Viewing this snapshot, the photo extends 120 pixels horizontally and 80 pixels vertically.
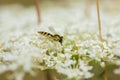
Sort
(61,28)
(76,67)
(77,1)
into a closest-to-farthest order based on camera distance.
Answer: (76,67) < (61,28) < (77,1)

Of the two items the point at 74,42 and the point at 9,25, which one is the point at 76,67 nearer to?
the point at 74,42

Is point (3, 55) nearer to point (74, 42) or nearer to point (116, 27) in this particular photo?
point (74, 42)

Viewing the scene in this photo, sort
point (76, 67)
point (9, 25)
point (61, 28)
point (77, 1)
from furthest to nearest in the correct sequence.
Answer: point (77, 1) → point (9, 25) → point (61, 28) → point (76, 67)

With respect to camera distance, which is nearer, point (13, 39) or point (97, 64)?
point (97, 64)

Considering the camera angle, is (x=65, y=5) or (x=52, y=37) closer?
(x=52, y=37)

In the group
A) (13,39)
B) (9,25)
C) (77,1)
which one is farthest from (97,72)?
(77,1)

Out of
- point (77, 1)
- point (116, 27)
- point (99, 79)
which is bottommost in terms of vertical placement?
point (99, 79)

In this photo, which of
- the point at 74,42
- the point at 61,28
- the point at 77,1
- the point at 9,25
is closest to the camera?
the point at 74,42

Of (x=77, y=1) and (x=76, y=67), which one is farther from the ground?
(x=77, y=1)

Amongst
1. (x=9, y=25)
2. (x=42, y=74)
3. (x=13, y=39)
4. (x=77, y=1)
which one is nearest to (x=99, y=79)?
(x=42, y=74)
